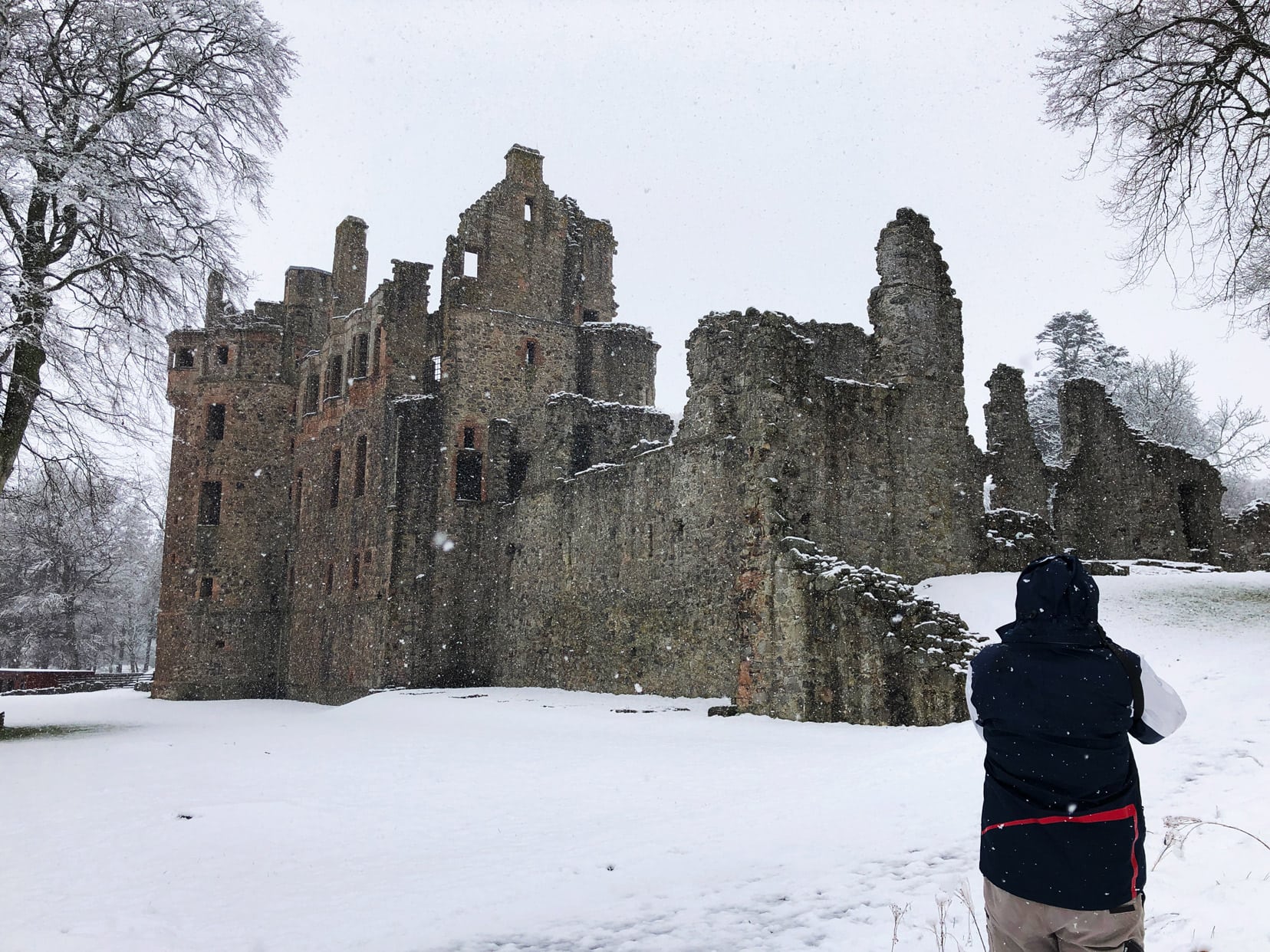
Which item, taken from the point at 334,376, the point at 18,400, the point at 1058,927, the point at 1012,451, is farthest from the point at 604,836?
the point at 334,376

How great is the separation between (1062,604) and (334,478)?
81.6ft

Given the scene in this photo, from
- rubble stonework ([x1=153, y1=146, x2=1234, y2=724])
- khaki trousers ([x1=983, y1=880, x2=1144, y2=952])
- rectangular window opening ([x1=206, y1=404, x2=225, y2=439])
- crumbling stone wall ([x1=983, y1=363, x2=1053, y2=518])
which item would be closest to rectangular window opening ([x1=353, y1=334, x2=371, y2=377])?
rubble stonework ([x1=153, y1=146, x2=1234, y2=724])

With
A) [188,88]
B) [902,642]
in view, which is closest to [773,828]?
[902,642]

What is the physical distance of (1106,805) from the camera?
295 cm

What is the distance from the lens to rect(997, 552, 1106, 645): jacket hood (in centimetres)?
307

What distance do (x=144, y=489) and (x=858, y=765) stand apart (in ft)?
38.2

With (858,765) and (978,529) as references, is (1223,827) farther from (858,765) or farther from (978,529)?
(978,529)

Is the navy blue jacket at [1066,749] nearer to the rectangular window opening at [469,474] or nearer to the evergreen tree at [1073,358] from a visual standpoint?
the rectangular window opening at [469,474]

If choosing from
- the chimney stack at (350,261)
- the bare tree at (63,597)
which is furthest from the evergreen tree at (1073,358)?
the bare tree at (63,597)

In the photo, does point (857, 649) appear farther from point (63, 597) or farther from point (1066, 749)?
point (63, 597)

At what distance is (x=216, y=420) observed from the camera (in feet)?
94.2

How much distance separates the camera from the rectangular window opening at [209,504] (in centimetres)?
2788

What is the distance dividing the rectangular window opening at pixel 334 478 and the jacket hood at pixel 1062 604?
80.3 feet

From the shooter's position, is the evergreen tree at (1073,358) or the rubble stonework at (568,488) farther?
the evergreen tree at (1073,358)
